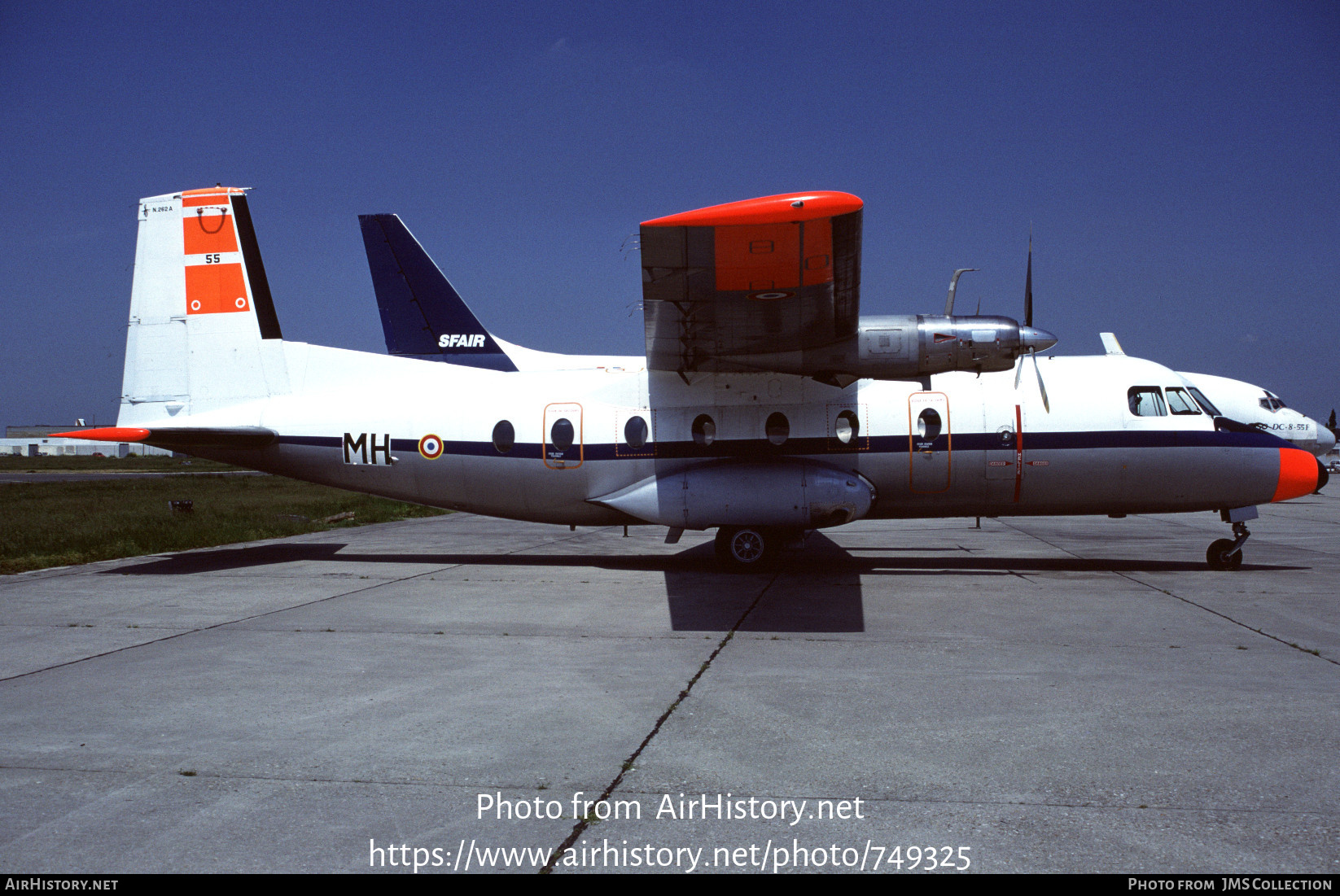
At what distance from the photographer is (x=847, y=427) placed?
12.6m

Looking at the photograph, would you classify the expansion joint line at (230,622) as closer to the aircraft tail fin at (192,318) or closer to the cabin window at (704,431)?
the aircraft tail fin at (192,318)

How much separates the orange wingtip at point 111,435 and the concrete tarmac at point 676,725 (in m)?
2.15

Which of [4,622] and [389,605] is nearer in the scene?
[4,622]

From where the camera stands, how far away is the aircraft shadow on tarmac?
9609mm

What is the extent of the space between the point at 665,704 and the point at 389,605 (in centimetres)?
542

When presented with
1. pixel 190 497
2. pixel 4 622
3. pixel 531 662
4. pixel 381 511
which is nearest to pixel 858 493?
pixel 531 662

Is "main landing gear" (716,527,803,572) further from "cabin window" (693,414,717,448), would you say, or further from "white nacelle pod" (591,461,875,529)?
"cabin window" (693,414,717,448)

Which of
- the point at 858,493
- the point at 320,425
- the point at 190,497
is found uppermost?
the point at 320,425

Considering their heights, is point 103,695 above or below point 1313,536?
above

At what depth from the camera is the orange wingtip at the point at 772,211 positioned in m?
7.86

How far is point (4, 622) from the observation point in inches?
368

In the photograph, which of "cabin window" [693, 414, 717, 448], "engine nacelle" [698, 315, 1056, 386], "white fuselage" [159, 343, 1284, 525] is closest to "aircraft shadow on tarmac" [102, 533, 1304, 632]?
"white fuselage" [159, 343, 1284, 525]
